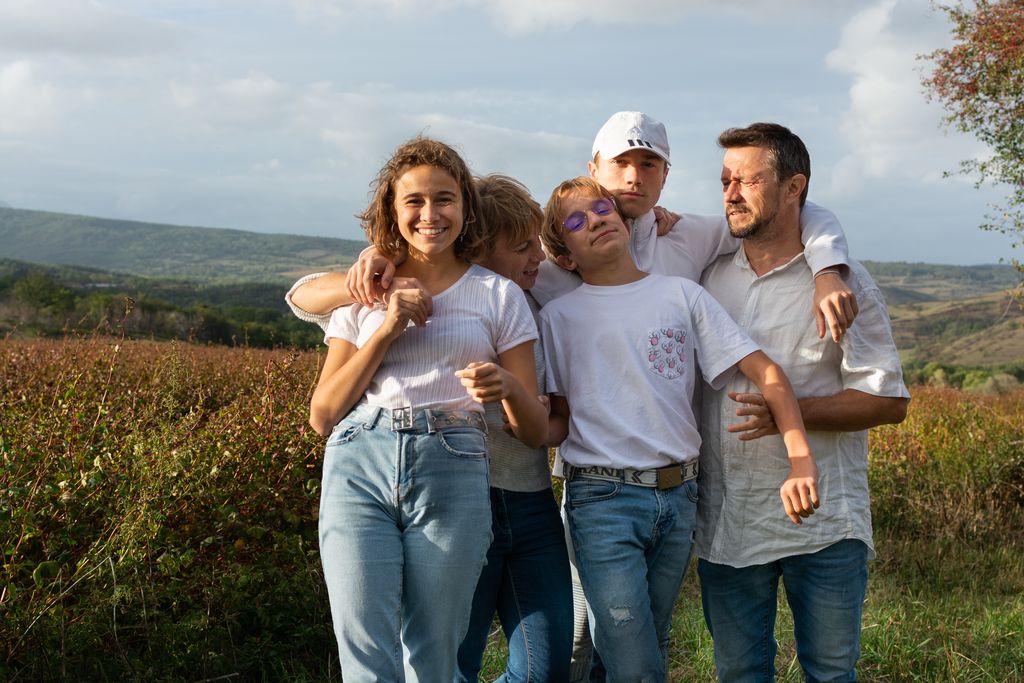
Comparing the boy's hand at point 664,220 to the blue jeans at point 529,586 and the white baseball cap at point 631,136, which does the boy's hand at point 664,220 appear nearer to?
the white baseball cap at point 631,136

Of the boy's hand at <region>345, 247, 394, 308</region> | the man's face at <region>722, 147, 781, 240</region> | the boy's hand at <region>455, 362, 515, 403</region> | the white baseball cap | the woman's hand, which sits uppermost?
the white baseball cap

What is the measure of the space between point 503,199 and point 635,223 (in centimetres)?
59

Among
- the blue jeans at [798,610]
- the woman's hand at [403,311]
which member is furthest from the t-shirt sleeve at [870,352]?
the woman's hand at [403,311]

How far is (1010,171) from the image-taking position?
1220cm

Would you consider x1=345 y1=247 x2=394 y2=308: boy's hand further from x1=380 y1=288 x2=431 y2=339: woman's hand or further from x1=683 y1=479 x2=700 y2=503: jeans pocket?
x1=683 y1=479 x2=700 y2=503: jeans pocket

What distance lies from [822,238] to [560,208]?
840 mm

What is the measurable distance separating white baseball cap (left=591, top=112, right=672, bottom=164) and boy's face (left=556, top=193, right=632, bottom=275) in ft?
1.01

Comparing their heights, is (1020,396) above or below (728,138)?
below

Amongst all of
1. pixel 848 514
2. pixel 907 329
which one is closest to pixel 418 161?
pixel 848 514

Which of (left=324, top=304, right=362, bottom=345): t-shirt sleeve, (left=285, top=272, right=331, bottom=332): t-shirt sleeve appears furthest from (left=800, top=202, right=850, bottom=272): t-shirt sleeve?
(left=285, top=272, right=331, bottom=332): t-shirt sleeve

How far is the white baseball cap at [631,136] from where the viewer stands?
10.9 ft

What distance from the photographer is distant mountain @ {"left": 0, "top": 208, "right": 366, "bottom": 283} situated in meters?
94.6

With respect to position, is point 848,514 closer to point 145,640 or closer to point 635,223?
point 635,223

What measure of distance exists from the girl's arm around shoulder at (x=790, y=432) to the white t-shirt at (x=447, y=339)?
2.35 feet
